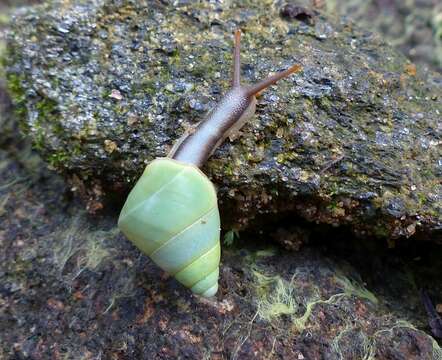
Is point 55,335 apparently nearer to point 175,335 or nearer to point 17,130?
point 175,335

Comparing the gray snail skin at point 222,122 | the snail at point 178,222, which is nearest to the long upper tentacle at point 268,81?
the gray snail skin at point 222,122

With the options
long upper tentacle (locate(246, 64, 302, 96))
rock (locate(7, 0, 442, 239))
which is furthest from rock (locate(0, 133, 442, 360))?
long upper tentacle (locate(246, 64, 302, 96))

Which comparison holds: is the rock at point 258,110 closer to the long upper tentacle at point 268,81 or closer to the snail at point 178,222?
the long upper tentacle at point 268,81

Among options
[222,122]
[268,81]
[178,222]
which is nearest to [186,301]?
[178,222]

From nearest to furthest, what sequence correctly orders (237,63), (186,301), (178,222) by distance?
(178,222) < (186,301) < (237,63)

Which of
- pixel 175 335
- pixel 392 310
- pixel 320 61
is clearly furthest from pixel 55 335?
pixel 320 61

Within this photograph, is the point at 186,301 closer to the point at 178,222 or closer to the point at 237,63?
the point at 178,222

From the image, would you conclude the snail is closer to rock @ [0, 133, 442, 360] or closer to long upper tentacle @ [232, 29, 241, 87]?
rock @ [0, 133, 442, 360]
